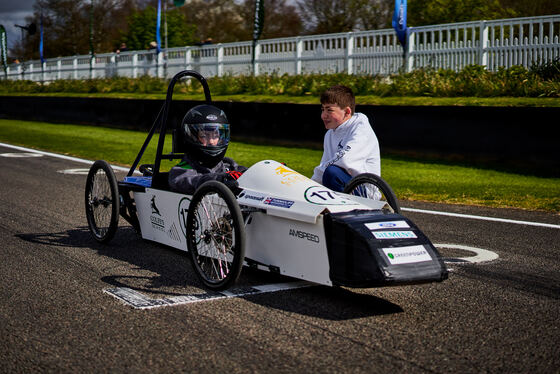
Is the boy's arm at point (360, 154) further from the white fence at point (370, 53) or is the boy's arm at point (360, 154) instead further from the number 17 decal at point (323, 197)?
the white fence at point (370, 53)

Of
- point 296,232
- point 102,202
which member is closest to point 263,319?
point 296,232

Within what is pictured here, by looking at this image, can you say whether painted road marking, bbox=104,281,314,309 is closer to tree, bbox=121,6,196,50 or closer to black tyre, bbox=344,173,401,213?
black tyre, bbox=344,173,401,213

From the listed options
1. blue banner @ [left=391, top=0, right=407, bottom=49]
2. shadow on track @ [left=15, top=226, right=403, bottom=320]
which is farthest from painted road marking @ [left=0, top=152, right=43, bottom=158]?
blue banner @ [left=391, top=0, right=407, bottom=49]

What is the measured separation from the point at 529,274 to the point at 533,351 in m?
1.88

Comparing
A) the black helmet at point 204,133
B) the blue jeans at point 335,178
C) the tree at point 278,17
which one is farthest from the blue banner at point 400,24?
the tree at point 278,17

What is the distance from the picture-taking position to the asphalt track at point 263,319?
3877mm

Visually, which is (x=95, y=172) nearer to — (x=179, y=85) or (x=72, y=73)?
(x=179, y=85)

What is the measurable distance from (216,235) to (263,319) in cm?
93

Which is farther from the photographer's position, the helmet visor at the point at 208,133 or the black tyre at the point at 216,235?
the helmet visor at the point at 208,133

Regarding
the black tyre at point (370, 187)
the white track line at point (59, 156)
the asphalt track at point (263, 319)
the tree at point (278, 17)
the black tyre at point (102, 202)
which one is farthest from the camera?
the tree at point (278, 17)

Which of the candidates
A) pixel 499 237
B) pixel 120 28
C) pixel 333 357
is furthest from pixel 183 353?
pixel 120 28

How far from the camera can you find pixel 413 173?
39.9 feet

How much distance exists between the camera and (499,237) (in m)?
7.40

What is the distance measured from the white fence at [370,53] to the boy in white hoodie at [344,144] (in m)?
9.62
